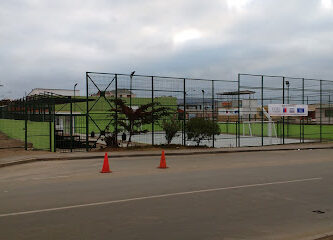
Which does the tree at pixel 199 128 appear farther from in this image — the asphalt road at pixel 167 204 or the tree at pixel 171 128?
the asphalt road at pixel 167 204

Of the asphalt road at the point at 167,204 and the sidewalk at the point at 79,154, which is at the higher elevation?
the sidewalk at the point at 79,154

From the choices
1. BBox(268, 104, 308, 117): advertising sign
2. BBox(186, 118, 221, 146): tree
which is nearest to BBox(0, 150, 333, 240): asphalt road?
BBox(186, 118, 221, 146): tree

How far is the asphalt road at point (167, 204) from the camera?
5.95 metres

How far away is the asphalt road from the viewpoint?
19.5ft

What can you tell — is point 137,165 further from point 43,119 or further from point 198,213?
point 43,119

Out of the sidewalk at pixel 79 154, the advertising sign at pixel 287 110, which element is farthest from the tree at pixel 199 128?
the advertising sign at pixel 287 110

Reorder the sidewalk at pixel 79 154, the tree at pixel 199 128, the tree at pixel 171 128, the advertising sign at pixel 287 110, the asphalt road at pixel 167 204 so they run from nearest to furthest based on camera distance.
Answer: the asphalt road at pixel 167 204
the sidewalk at pixel 79 154
the tree at pixel 171 128
the tree at pixel 199 128
the advertising sign at pixel 287 110

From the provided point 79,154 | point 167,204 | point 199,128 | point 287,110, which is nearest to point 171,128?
point 199,128

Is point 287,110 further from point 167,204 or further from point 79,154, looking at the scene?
point 167,204

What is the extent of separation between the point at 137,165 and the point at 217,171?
3.61 metres

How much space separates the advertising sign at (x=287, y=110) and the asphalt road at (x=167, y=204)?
13757 mm

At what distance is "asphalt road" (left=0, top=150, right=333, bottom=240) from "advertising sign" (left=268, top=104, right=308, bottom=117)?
13757 mm

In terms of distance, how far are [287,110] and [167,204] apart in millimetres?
21630

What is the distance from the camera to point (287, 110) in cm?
2717
